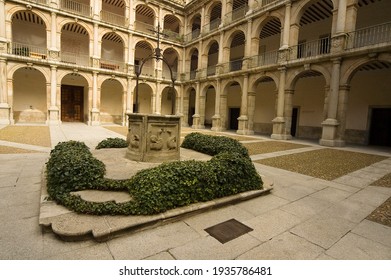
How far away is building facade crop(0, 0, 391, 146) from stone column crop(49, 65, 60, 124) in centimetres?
8

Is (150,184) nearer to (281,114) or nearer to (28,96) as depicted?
(281,114)

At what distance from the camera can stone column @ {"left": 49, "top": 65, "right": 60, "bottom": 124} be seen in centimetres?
1862

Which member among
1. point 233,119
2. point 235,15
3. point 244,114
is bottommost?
point 233,119

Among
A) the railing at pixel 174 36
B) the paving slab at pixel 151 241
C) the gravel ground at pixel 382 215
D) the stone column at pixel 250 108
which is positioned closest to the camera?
the paving slab at pixel 151 241

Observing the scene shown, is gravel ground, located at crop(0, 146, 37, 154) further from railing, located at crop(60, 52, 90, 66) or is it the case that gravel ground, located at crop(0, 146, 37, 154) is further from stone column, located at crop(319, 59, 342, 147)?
railing, located at crop(60, 52, 90, 66)

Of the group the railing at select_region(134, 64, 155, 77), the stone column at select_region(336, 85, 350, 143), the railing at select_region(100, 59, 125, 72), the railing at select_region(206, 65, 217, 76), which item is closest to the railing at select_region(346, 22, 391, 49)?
the stone column at select_region(336, 85, 350, 143)

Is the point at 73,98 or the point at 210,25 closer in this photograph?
the point at 210,25

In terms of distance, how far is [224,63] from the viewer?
2062 cm

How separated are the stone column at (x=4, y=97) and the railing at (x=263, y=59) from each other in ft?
62.4

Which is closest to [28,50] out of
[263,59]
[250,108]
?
[250,108]

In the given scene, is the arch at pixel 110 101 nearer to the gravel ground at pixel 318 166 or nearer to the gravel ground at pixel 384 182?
the gravel ground at pixel 318 166

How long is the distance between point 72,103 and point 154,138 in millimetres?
21880

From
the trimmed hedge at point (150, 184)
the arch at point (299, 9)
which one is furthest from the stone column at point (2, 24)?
the arch at point (299, 9)

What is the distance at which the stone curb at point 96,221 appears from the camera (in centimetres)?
260
